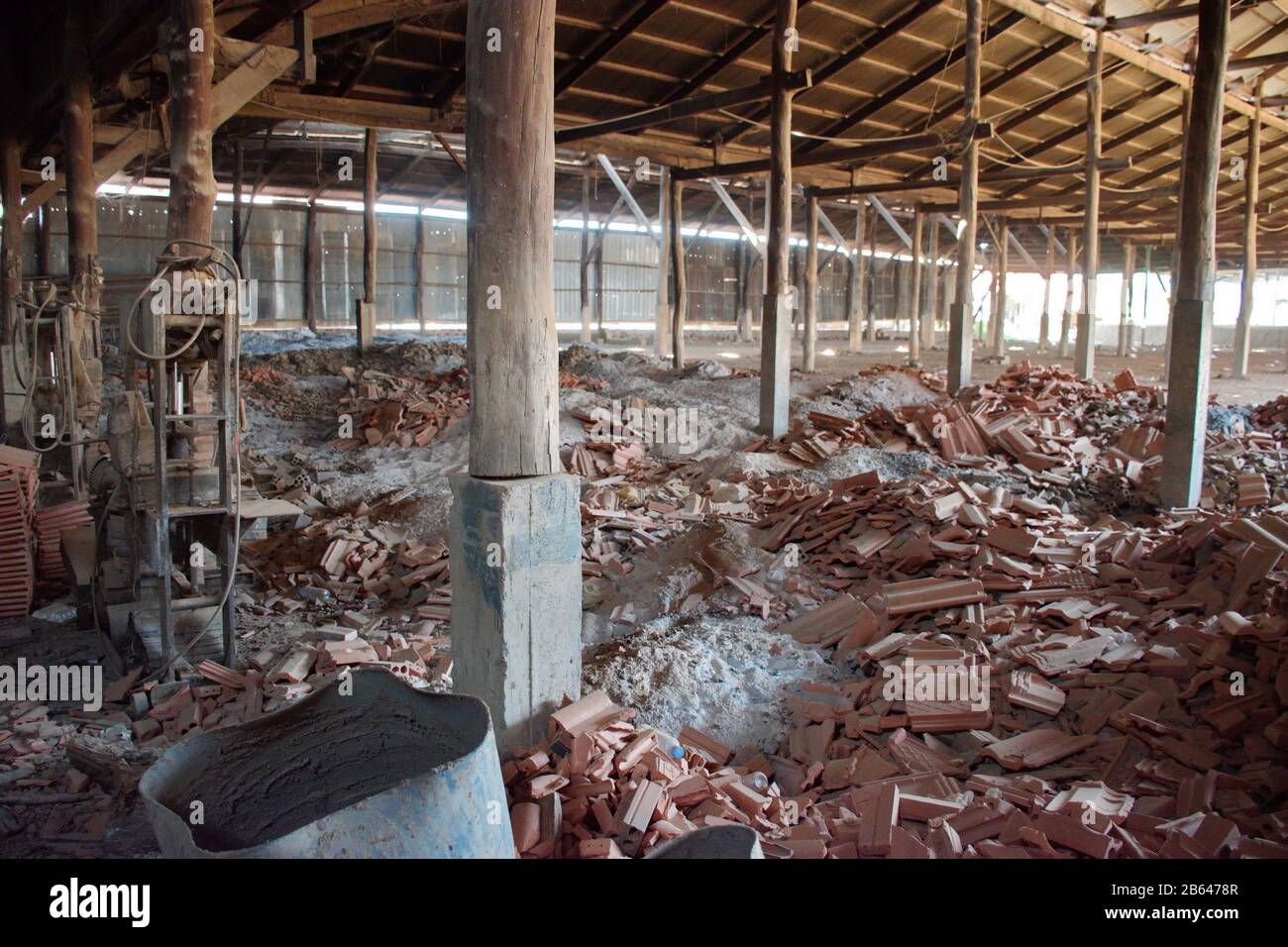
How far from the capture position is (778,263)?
43.5ft

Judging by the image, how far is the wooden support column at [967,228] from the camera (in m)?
14.8

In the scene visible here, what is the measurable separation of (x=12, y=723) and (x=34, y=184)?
52.1 feet

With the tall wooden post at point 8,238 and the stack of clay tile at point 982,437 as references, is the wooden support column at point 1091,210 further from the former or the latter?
the tall wooden post at point 8,238

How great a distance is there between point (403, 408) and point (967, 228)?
967 centimetres

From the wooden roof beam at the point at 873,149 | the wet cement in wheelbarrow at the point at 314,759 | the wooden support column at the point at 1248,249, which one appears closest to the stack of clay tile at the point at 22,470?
the wet cement in wheelbarrow at the point at 314,759

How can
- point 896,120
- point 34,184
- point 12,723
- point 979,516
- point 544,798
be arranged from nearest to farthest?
point 544,798 < point 12,723 < point 979,516 < point 34,184 < point 896,120

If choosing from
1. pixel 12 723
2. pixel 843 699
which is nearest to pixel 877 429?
pixel 843 699

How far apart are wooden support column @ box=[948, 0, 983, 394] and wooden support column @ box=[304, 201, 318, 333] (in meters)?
18.5

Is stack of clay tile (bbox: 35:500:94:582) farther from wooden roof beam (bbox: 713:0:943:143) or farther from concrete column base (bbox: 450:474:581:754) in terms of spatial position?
wooden roof beam (bbox: 713:0:943:143)

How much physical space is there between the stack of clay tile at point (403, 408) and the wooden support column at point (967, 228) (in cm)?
821

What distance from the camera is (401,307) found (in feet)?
95.0

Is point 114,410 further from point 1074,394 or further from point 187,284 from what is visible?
point 1074,394

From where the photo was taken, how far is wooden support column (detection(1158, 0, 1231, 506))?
9477 millimetres
